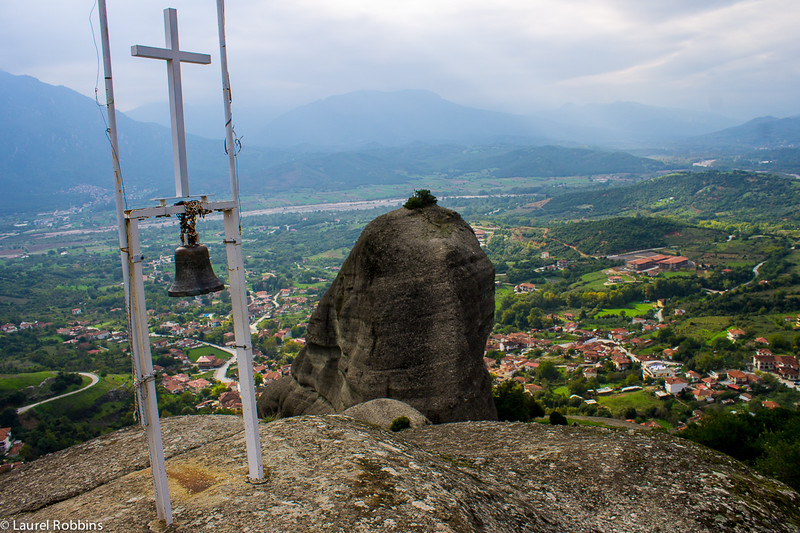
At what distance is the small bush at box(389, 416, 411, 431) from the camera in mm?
16797

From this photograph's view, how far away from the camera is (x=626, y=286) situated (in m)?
81.8

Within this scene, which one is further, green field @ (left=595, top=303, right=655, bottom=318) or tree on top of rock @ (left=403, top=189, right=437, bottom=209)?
green field @ (left=595, top=303, right=655, bottom=318)

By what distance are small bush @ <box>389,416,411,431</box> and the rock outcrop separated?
202 cm

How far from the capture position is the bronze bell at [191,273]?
7633 mm

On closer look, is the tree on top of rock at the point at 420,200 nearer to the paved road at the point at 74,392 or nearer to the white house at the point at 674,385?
the paved road at the point at 74,392

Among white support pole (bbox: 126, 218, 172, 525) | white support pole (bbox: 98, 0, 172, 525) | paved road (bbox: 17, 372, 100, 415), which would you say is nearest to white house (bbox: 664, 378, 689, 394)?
paved road (bbox: 17, 372, 100, 415)

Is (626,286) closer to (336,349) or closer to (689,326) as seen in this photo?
(689,326)

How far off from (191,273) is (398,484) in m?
4.50

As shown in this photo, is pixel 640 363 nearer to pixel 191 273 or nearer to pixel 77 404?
pixel 77 404

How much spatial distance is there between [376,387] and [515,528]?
10.9 meters

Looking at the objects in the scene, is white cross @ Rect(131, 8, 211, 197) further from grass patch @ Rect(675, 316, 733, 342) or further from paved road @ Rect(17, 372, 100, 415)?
grass patch @ Rect(675, 316, 733, 342)

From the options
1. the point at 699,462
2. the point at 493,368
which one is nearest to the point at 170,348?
the point at 493,368

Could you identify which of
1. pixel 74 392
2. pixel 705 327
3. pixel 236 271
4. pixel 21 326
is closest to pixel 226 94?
pixel 236 271

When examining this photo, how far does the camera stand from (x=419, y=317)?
1917cm
